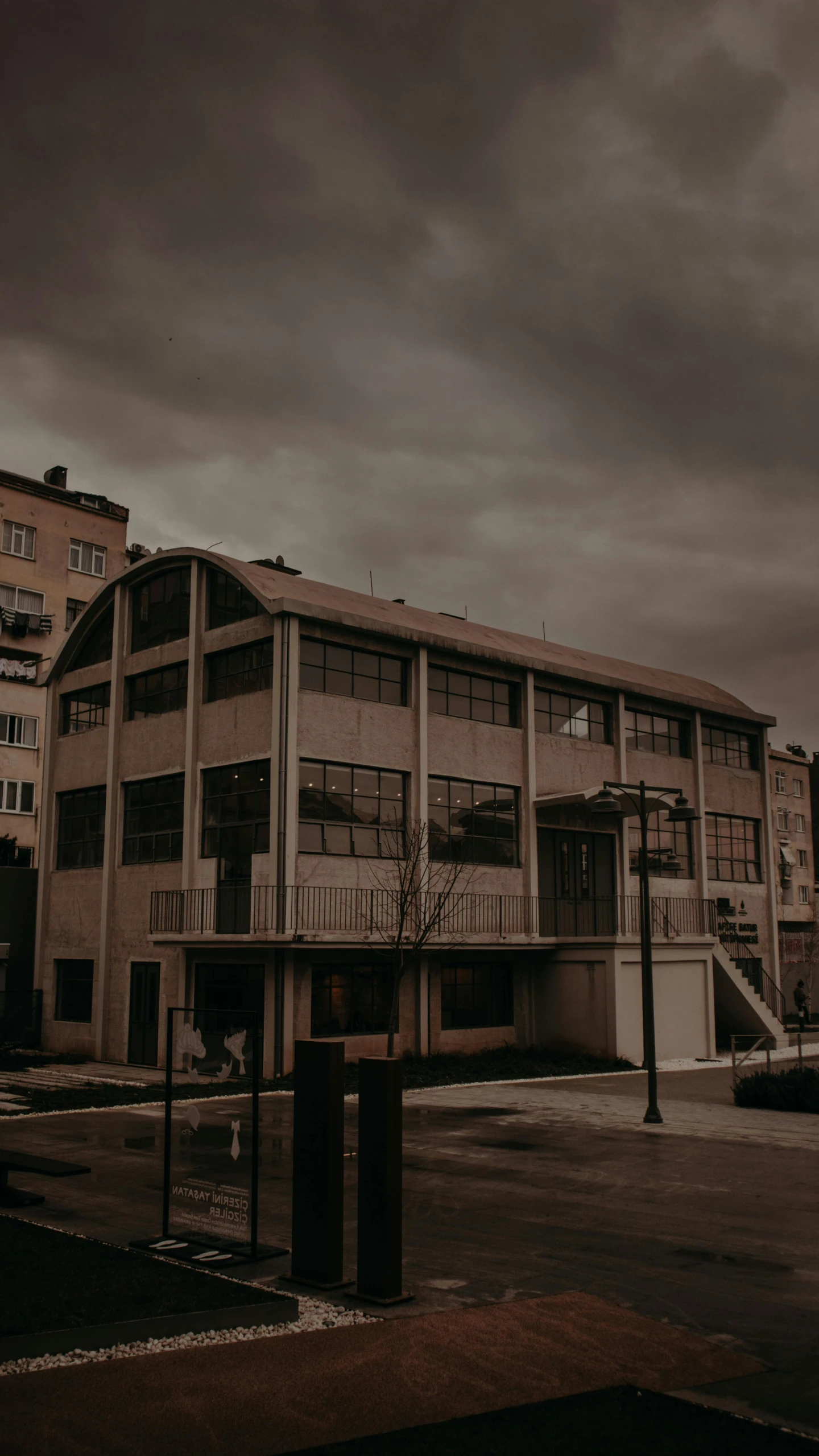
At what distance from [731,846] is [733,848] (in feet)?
0.45

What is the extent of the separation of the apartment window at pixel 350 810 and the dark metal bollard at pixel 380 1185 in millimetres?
17450

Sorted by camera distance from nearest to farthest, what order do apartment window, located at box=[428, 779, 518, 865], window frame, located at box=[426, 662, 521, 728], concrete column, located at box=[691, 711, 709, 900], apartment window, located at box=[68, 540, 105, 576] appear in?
apartment window, located at box=[428, 779, 518, 865] → window frame, located at box=[426, 662, 521, 728] → concrete column, located at box=[691, 711, 709, 900] → apartment window, located at box=[68, 540, 105, 576]

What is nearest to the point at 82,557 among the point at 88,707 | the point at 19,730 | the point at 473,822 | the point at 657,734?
the point at 19,730

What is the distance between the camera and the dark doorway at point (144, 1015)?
91.8ft

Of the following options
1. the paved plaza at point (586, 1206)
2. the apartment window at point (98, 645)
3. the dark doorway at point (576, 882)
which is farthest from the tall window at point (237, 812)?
the dark doorway at point (576, 882)

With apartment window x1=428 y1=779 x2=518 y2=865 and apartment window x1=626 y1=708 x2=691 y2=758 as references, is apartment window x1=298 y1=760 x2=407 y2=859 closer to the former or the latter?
apartment window x1=428 y1=779 x2=518 y2=865

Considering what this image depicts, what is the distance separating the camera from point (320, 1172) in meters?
8.35

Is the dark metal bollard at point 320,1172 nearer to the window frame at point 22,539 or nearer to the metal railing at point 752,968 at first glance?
the metal railing at point 752,968

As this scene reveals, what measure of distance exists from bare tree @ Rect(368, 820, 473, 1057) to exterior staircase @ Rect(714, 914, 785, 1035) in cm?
827

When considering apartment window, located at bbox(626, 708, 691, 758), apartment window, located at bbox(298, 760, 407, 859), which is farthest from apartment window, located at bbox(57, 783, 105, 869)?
apartment window, located at bbox(626, 708, 691, 758)

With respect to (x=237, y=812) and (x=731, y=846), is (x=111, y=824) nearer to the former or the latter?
(x=237, y=812)

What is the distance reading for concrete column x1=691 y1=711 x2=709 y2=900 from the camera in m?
35.2

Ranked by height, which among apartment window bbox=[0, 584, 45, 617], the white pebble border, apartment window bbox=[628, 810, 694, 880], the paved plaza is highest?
apartment window bbox=[0, 584, 45, 617]

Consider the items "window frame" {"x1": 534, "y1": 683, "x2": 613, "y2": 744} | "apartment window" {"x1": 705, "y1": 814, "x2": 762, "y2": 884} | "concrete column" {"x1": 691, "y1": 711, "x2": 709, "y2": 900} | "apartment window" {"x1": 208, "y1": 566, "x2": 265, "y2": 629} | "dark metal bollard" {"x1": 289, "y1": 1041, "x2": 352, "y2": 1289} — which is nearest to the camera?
"dark metal bollard" {"x1": 289, "y1": 1041, "x2": 352, "y2": 1289}
